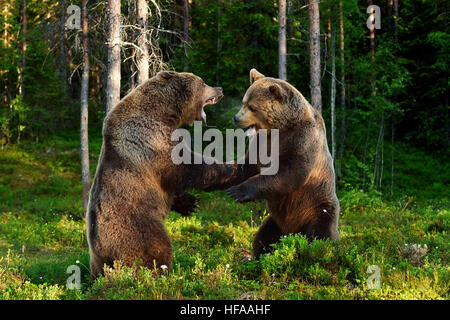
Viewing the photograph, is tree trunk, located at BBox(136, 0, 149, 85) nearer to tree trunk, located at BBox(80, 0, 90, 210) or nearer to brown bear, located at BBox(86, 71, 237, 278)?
tree trunk, located at BBox(80, 0, 90, 210)

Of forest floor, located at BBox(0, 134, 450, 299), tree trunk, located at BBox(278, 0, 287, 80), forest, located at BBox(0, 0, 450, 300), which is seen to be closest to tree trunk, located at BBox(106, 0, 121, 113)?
forest, located at BBox(0, 0, 450, 300)

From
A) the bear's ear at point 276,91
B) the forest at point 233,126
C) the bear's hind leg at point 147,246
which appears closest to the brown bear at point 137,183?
the bear's hind leg at point 147,246

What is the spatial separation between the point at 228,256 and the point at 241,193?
2.41m

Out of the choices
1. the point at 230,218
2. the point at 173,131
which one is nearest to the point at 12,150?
the point at 230,218

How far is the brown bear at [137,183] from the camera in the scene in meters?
5.21

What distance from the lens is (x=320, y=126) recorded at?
5820 mm

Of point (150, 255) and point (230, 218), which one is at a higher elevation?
point (150, 255)

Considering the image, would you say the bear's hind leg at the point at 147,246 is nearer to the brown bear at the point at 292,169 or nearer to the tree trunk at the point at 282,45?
the brown bear at the point at 292,169

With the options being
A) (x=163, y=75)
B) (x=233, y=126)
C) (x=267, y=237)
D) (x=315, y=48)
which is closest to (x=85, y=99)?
(x=233, y=126)

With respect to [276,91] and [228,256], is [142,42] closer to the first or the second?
[228,256]

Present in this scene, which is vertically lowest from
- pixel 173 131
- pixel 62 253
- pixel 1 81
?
pixel 62 253

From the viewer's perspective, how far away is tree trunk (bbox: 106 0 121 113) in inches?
464
